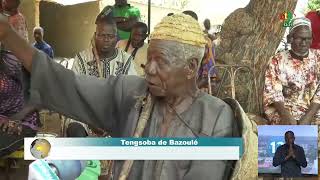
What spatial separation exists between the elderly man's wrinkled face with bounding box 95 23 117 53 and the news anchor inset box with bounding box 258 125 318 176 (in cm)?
130

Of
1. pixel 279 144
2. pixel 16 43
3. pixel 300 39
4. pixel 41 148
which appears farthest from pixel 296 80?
pixel 16 43

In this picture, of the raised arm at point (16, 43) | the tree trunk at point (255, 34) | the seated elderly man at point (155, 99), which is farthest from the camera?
the tree trunk at point (255, 34)

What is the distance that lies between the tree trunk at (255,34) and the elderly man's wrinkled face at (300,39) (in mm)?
754

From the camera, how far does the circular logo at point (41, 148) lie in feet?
7.39

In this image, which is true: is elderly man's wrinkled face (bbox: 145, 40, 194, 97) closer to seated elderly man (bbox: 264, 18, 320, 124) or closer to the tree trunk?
seated elderly man (bbox: 264, 18, 320, 124)

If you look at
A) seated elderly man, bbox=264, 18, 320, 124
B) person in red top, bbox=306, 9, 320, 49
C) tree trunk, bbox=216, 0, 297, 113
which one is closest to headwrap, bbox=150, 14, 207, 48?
seated elderly man, bbox=264, 18, 320, 124

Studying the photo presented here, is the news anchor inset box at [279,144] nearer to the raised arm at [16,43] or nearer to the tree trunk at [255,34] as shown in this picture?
the tree trunk at [255,34]

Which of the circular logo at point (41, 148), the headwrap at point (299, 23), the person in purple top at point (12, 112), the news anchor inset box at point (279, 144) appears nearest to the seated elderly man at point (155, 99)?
the circular logo at point (41, 148)

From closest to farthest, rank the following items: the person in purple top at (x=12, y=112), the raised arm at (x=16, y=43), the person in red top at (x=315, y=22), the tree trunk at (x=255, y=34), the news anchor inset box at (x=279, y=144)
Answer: the raised arm at (x=16, y=43) < the person in purple top at (x=12, y=112) < the news anchor inset box at (x=279, y=144) < the tree trunk at (x=255, y=34) < the person in red top at (x=315, y=22)

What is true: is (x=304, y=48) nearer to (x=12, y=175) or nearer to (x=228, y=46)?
(x=228, y=46)

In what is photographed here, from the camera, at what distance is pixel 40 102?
6.83 feet

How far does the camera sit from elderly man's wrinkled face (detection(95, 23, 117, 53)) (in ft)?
14.7

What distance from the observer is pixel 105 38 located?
4484 mm

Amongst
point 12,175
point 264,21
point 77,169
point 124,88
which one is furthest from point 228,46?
point 124,88
